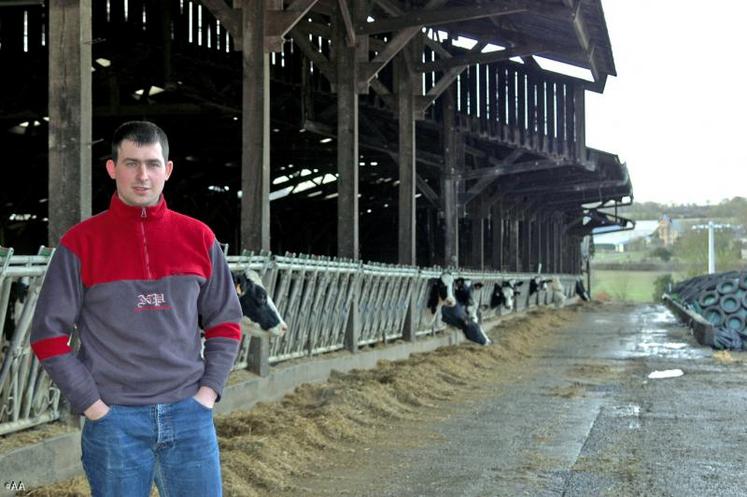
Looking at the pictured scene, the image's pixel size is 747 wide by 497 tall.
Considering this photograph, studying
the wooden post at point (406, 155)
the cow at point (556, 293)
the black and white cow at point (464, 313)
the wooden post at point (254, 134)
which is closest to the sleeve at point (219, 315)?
the wooden post at point (254, 134)

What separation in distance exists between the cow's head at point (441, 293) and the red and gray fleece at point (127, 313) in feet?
47.2

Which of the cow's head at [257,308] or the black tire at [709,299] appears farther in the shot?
the black tire at [709,299]

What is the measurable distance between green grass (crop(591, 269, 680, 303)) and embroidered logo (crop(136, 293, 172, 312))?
9096 centimetres

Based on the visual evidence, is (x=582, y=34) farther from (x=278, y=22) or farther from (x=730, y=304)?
(x=730, y=304)

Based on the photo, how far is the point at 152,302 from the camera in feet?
11.8

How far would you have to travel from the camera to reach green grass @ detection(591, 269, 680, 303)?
3883 inches

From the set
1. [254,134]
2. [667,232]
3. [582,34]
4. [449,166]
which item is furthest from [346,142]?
[667,232]

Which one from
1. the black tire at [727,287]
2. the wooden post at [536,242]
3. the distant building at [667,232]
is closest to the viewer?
the black tire at [727,287]

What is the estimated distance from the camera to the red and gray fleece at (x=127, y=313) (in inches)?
138

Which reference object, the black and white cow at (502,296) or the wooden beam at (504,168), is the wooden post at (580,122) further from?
the black and white cow at (502,296)

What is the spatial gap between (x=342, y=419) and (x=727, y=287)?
21277 mm

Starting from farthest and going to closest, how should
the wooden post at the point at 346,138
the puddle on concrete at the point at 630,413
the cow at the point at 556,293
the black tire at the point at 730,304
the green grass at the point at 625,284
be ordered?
1. the green grass at the point at 625,284
2. the cow at the point at 556,293
3. the black tire at the point at 730,304
4. the wooden post at the point at 346,138
5. the puddle on concrete at the point at 630,413

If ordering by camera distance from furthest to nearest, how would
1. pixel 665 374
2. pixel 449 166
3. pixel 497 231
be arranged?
pixel 497 231, pixel 449 166, pixel 665 374

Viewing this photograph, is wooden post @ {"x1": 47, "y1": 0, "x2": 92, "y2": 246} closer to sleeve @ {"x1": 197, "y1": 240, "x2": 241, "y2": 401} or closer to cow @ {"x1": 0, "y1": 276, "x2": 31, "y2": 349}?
cow @ {"x1": 0, "y1": 276, "x2": 31, "y2": 349}
